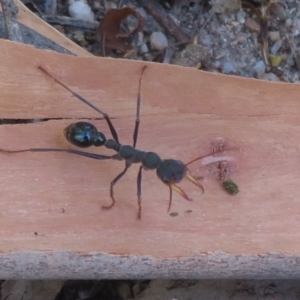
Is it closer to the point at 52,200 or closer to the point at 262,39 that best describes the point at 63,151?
the point at 52,200

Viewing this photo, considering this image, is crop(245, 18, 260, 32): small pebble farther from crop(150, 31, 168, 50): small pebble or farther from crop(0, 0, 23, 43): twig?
crop(0, 0, 23, 43): twig

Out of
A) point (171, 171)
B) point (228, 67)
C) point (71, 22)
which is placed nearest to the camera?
point (171, 171)

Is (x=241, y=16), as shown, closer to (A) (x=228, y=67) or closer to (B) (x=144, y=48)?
(A) (x=228, y=67)

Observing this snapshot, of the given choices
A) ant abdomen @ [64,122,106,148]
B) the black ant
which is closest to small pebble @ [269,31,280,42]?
the black ant

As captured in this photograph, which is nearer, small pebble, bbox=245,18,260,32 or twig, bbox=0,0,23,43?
twig, bbox=0,0,23,43

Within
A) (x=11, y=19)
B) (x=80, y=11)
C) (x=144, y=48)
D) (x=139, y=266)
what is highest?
(x=11, y=19)

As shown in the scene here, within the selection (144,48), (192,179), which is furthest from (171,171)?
(144,48)
